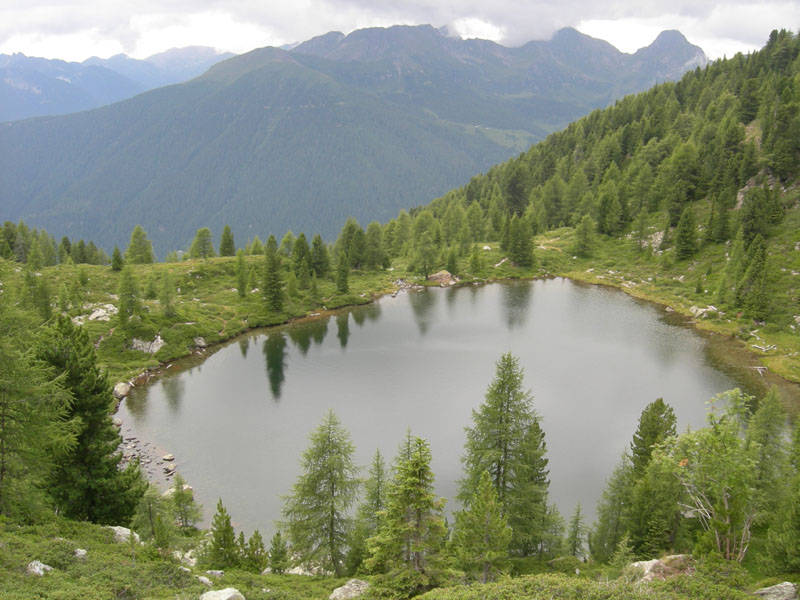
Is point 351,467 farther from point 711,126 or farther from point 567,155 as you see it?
point 567,155

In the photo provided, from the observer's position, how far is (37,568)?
677 inches

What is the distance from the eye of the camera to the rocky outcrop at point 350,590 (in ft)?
68.6

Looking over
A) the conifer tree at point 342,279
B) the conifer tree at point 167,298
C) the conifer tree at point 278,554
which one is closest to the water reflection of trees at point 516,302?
the conifer tree at point 342,279

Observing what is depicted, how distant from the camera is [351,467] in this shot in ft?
97.7

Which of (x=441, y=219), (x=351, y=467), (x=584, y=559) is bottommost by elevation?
(x=584, y=559)

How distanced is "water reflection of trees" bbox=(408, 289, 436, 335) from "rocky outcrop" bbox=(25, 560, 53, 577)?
221 ft

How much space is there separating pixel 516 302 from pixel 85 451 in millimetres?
81169

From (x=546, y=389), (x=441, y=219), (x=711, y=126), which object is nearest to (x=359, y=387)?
(x=546, y=389)

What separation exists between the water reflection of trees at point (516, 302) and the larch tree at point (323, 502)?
192ft

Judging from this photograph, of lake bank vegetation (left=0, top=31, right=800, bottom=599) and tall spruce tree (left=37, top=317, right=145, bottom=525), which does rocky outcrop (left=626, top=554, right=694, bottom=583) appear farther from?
tall spruce tree (left=37, top=317, right=145, bottom=525)

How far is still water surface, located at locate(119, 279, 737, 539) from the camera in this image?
151 feet

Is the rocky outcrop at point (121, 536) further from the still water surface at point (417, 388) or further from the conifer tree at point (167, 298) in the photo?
the conifer tree at point (167, 298)

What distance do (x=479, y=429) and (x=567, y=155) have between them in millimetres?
144165

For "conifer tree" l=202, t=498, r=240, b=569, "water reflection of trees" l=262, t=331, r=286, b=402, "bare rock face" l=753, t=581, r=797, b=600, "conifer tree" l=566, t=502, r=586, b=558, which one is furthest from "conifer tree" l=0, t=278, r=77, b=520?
"water reflection of trees" l=262, t=331, r=286, b=402
